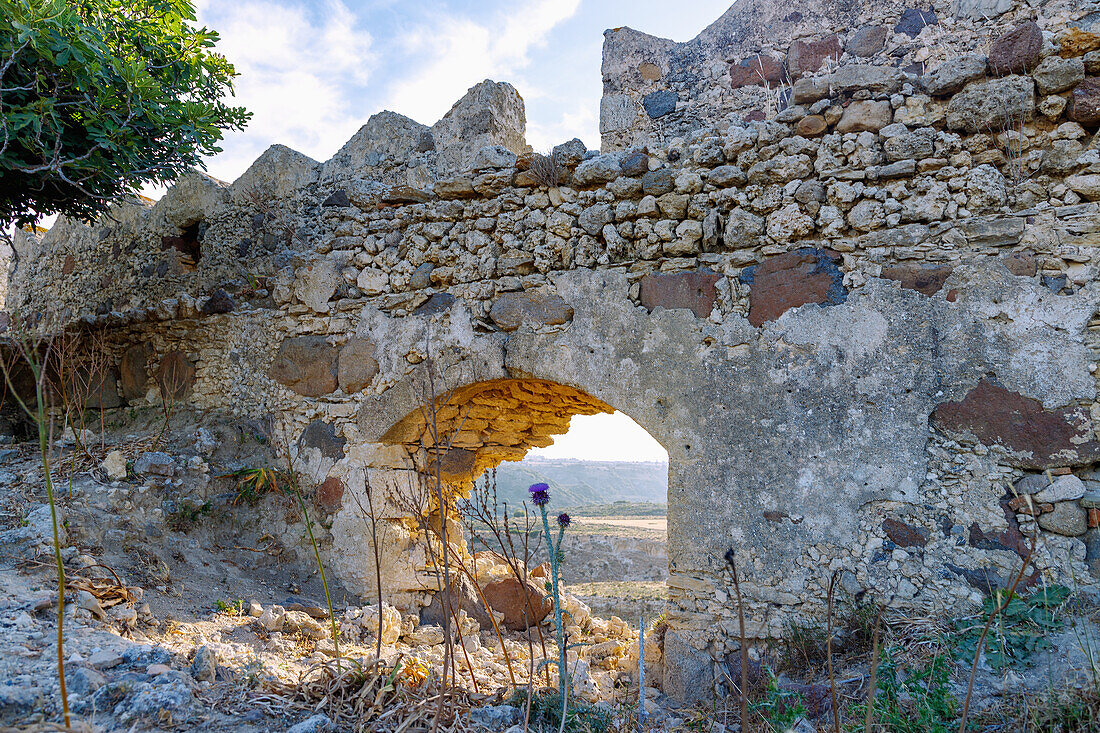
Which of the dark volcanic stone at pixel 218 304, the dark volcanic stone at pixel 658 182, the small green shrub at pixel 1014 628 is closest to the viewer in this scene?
the small green shrub at pixel 1014 628

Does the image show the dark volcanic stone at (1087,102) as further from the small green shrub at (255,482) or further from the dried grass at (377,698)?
the small green shrub at (255,482)

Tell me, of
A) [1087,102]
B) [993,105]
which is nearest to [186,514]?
[993,105]

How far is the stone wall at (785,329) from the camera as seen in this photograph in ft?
9.59

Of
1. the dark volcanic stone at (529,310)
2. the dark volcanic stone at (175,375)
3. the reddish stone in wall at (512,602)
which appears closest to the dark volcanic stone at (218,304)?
the dark volcanic stone at (175,375)

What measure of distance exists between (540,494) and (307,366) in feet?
9.64

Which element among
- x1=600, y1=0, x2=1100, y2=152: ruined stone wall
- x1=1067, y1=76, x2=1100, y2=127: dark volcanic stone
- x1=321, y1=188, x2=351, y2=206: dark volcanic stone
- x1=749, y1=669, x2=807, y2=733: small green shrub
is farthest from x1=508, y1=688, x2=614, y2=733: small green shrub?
x1=600, y1=0, x2=1100, y2=152: ruined stone wall

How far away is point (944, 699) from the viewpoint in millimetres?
2297

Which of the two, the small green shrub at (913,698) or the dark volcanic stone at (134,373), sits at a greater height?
the dark volcanic stone at (134,373)

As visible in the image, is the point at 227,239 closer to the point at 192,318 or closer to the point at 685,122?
the point at 192,318

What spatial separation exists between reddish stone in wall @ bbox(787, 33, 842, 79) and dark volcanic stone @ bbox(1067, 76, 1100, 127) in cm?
241

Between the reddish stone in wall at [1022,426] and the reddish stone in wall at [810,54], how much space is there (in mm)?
3376

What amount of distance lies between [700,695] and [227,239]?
15.1 ft

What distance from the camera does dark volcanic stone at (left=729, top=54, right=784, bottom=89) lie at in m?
5.30

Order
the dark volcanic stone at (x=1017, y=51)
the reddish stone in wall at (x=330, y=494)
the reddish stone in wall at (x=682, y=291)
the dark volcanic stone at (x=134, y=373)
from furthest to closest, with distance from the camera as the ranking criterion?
the dark volcanic stone at (x=134, y=373), the reddish stone in wall at (x=330, y=494), the reddish stone in wall at (x=682, y=291), the dark volcanic stone at (x=1017, y=51)
